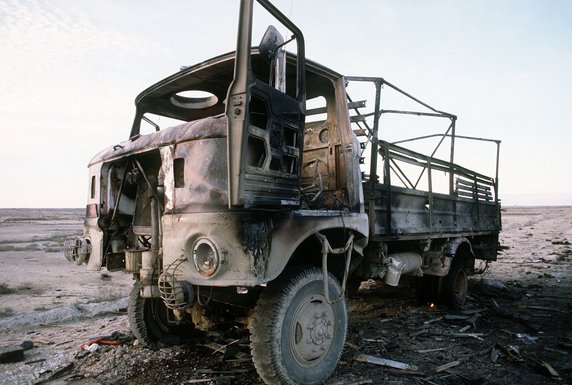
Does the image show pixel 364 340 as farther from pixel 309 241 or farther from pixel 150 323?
pixel 150 323

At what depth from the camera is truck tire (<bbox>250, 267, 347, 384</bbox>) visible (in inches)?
111

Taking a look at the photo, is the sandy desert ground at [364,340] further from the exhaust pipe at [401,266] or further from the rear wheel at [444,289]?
the exhaust pipe at [401,266]

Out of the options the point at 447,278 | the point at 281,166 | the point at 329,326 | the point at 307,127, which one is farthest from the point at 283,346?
the point at 447,278

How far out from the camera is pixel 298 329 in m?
3.06

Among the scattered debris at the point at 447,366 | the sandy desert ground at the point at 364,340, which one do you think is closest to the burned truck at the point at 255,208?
the sandy desert ground at the point at 364,340

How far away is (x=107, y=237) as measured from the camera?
3.61 m

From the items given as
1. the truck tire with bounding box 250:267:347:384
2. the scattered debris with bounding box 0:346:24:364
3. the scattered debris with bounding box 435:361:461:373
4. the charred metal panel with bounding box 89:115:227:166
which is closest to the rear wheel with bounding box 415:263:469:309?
the scattered debris with bounding box 435:361:461:373

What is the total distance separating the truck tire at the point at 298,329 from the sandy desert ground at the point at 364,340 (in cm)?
37

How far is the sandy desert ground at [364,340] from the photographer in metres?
3.53

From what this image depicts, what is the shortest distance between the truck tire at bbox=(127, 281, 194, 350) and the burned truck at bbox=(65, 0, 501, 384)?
0.6 inches

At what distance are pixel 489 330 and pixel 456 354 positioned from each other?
1.18 meters

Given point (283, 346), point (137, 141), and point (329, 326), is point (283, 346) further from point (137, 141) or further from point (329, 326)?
point (137, 141)

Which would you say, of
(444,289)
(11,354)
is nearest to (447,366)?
(444,289)

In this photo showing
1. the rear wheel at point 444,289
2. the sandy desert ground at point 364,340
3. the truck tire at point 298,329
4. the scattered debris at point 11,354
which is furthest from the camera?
the rear wheel at point 444,289
